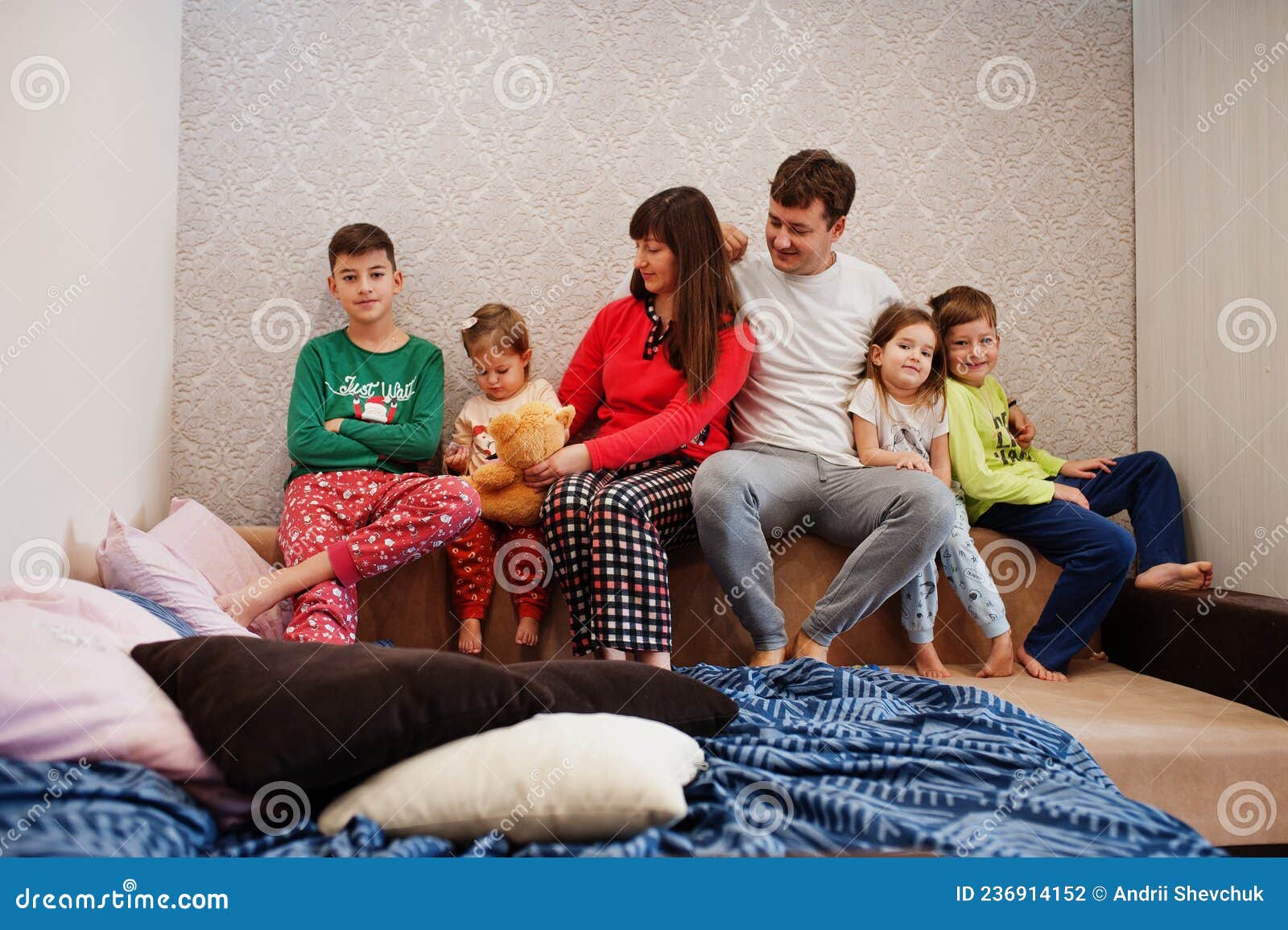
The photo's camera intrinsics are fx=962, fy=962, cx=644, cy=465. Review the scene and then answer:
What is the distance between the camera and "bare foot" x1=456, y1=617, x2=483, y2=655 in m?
2.13

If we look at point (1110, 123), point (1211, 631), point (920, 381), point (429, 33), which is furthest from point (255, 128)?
point (1211, 631)

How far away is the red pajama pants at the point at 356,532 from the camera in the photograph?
1.92 m

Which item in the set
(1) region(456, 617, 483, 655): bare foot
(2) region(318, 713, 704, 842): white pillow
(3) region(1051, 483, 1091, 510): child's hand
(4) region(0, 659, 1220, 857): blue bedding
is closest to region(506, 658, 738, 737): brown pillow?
(4) region(0, 659, 1220, 857): blue bedding

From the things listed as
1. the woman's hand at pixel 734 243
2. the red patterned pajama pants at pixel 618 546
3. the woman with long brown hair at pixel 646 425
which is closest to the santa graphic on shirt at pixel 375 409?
the woman with long brown hair at pixel 646 425

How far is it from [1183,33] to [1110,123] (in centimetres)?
27

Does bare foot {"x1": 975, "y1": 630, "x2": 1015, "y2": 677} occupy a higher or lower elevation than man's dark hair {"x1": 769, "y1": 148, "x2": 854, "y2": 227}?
lower

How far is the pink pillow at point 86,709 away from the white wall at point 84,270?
2.39 ft

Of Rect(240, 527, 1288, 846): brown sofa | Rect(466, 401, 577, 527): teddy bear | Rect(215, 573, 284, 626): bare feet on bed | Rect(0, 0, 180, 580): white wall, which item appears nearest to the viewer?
Rect(240, 527, 1288, 846): brown sofa

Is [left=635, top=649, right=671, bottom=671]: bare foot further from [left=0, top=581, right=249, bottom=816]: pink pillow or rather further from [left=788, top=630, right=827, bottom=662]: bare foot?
[left=0, top=581, right=249, bottom=816]: pink pillow

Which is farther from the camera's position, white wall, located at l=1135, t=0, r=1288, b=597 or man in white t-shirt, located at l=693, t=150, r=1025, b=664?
white wall, located at l=1135, t=0, r=1288, b=597

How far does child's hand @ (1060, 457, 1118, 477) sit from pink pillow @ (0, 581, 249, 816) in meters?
2.15

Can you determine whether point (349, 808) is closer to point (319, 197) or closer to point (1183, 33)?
point (319, 197)

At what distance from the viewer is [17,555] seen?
1.69 metres

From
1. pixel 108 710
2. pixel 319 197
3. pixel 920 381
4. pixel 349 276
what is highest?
pixel 319 197
